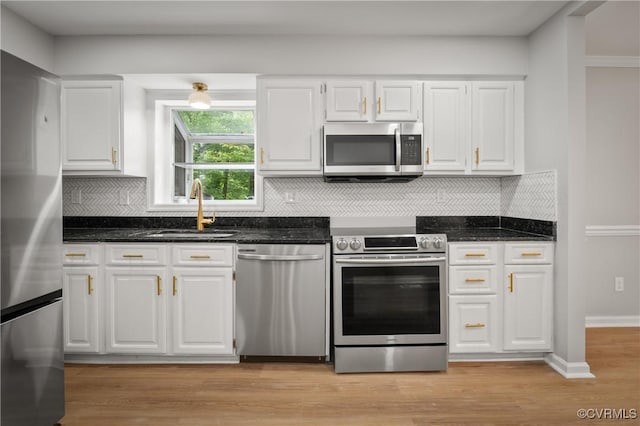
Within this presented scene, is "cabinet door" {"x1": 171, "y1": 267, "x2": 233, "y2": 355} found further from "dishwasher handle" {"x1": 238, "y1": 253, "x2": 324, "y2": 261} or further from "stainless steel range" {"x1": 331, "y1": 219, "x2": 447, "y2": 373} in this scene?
"stainless steel range" {"x1": 331, "y1": 219, "x2": 447, "y2": 373}

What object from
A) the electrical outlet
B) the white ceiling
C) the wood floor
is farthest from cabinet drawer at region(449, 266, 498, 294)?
the electrical outlet

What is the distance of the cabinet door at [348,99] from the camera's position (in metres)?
3.23

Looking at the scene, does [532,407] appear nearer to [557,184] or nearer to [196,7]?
[557,184]

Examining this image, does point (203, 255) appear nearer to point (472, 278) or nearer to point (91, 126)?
point (91, 126)

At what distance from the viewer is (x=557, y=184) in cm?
291

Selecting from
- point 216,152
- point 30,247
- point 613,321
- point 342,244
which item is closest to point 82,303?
point 30,247

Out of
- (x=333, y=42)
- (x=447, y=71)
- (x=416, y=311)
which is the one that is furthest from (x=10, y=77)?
(x=447, y=71)

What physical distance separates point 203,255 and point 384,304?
1.29m

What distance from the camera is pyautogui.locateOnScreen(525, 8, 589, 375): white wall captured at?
280 centimetres

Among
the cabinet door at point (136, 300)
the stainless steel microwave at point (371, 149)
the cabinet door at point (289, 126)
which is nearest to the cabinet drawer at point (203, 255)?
the cabinet door at point (136, 300)

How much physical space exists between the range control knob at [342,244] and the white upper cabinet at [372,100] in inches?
37.8

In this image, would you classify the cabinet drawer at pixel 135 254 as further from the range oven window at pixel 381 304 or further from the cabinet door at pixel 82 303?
the range oven window at pixel 381 304

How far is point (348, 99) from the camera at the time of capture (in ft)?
10.6

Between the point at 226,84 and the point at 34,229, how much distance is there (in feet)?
6.79
